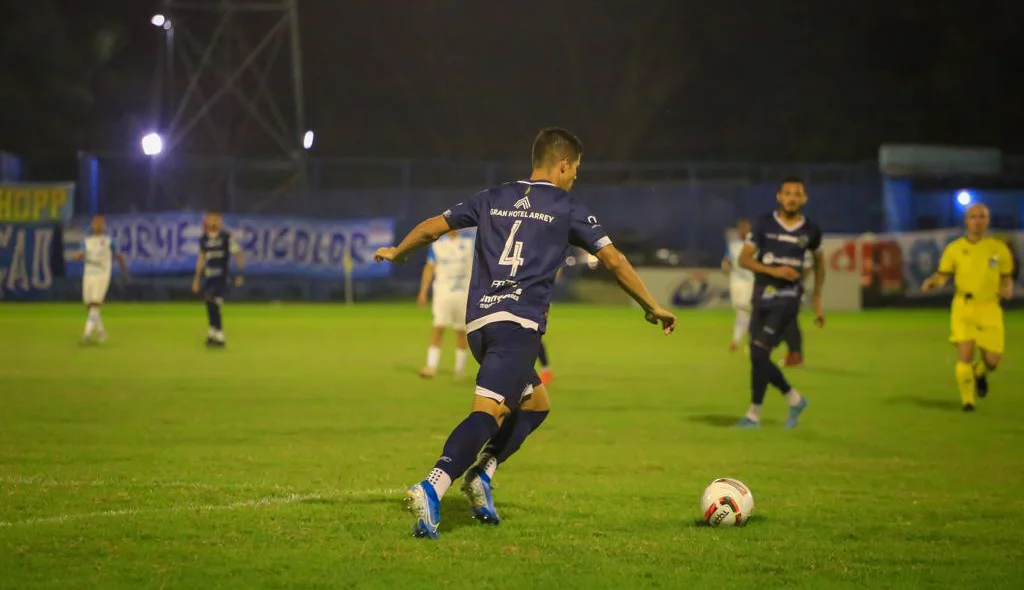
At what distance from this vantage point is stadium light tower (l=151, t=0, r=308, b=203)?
43.2 metres

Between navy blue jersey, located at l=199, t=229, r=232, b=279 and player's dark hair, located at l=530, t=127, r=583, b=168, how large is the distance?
55.6 ft

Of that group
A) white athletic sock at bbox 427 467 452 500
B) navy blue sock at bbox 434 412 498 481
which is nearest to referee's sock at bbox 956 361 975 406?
navy blue sock at bbox 434 412 498 481

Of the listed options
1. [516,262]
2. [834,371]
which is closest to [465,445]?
[516,262]

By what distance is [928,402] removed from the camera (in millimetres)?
16672

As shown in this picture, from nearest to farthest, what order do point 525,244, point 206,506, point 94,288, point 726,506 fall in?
point 525,244 < point 726,506 < point 206,506 < point 94,288

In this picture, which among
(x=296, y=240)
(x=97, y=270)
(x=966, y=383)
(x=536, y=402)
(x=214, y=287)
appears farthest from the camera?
(x=296, y=240)

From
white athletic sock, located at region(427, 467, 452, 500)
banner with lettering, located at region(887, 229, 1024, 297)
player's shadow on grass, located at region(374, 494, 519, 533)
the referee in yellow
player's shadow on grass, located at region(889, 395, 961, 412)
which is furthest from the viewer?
banner with lettering, located at region(887, 229, 1024, 297)

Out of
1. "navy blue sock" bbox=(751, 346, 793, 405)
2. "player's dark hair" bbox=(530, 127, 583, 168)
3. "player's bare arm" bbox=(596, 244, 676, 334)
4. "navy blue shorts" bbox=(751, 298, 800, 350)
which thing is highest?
"player's dark hair" bbox=(530, 127, 583, 168)

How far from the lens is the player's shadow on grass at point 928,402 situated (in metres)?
16.1

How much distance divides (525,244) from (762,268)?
19.2 feet

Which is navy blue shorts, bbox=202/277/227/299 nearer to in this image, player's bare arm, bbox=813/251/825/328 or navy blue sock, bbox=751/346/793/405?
player's bare arm, bbox=813/251/825/328

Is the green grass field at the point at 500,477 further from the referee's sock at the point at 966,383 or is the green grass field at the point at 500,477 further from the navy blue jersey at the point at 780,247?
the navy blue jersey at the point at 780,247

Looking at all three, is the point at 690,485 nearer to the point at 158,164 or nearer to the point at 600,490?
the point at 600,490

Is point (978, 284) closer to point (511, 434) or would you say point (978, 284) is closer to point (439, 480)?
point (511, 434)
